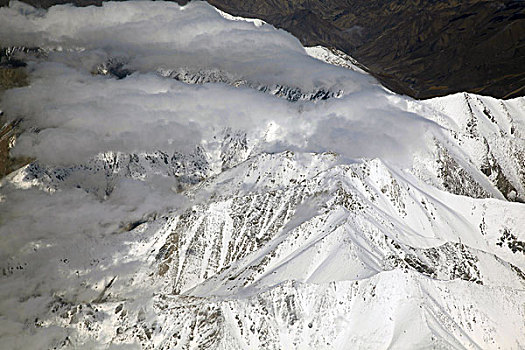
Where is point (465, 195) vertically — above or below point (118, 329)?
above

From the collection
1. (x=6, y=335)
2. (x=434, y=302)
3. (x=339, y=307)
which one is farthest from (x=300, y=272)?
(x=6, y=335)

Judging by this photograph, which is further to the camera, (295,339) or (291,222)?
(291,222)

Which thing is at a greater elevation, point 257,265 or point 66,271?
point 257,265

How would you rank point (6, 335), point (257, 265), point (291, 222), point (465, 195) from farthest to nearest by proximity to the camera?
1. point (465, 195)
2. point (6, 335)
3. point (291, 222)
4. point (257, 265)

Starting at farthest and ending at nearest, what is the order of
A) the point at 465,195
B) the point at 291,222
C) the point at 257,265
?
1. the point at 465,195
2. the point at 291,222
3. the point at 257,265

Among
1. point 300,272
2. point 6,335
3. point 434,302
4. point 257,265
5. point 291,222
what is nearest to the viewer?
point 434,302

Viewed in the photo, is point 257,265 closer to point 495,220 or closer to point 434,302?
point 434,302

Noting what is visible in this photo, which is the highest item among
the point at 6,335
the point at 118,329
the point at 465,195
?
the point at 465,195

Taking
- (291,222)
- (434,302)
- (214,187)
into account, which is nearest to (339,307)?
(434,302)

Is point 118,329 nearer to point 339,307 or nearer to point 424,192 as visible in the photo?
point 339,307
